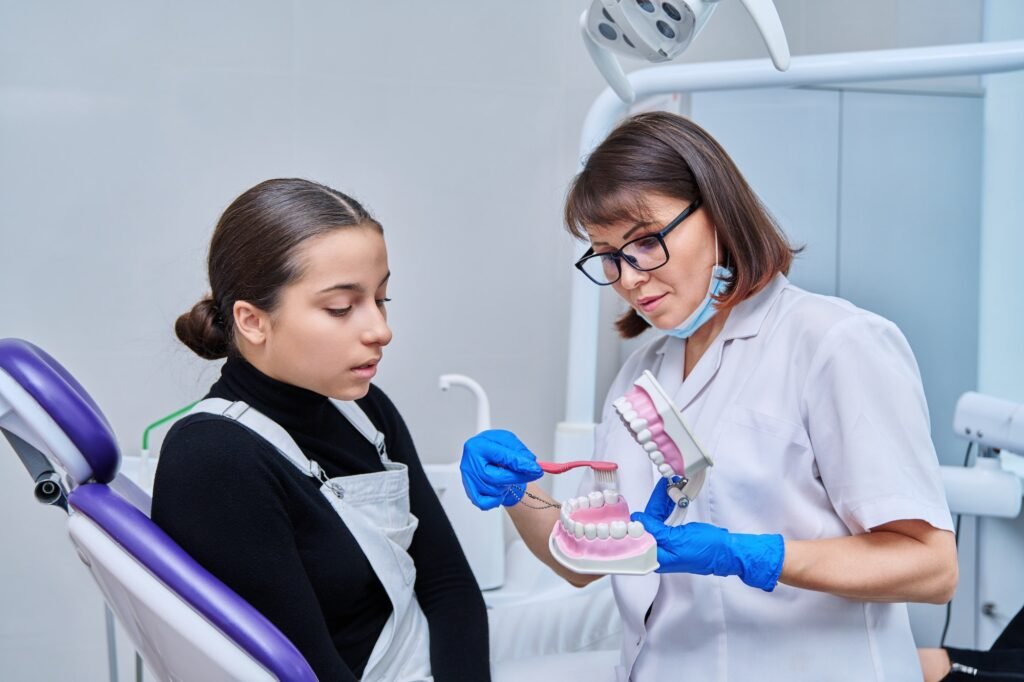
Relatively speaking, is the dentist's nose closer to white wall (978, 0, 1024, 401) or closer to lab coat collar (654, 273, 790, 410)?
lab coat collar (654, 273, 790, 410)

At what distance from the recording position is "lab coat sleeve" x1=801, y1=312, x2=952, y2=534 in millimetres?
1013

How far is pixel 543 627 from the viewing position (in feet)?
5.91

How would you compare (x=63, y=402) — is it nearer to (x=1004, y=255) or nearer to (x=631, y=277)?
(x=631, y=277)

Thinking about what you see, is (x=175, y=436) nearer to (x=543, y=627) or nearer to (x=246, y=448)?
(x=246, y=448)

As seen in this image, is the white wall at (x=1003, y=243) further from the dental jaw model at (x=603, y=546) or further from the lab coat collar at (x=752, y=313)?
the dental jaw model at (x=603, y=546)

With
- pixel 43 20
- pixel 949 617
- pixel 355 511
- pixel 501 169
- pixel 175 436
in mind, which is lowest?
pixel 949 617

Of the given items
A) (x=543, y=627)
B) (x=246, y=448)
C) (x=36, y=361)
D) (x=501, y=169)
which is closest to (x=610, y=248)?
(x=246, y=448)

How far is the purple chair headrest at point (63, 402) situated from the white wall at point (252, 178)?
107 cm

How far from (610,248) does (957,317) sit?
5.05 ft

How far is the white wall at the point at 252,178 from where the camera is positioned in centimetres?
211

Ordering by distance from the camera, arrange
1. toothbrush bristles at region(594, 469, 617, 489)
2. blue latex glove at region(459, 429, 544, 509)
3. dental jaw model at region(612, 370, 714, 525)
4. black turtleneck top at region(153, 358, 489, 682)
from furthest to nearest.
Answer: toothbrush bristles at region(594, 469, 617, 489), blue latex glove at region(459, 429, 544, 509), black turtleneck top at region(153, 358, 489, 682), dental jaw model at region(612, 370, 714, 525)

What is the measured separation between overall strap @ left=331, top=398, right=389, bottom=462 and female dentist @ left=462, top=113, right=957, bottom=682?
0.17 meters

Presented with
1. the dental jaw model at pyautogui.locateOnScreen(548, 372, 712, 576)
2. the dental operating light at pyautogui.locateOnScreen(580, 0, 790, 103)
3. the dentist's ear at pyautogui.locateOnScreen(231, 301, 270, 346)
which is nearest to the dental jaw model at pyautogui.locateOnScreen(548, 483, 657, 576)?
the dental jaw model at pyautogui.locateOnScreen(548, 372, 712, 576)

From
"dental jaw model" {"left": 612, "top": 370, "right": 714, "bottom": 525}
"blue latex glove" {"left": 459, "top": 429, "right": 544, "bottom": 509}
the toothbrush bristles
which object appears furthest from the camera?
the toothbrush bristles
